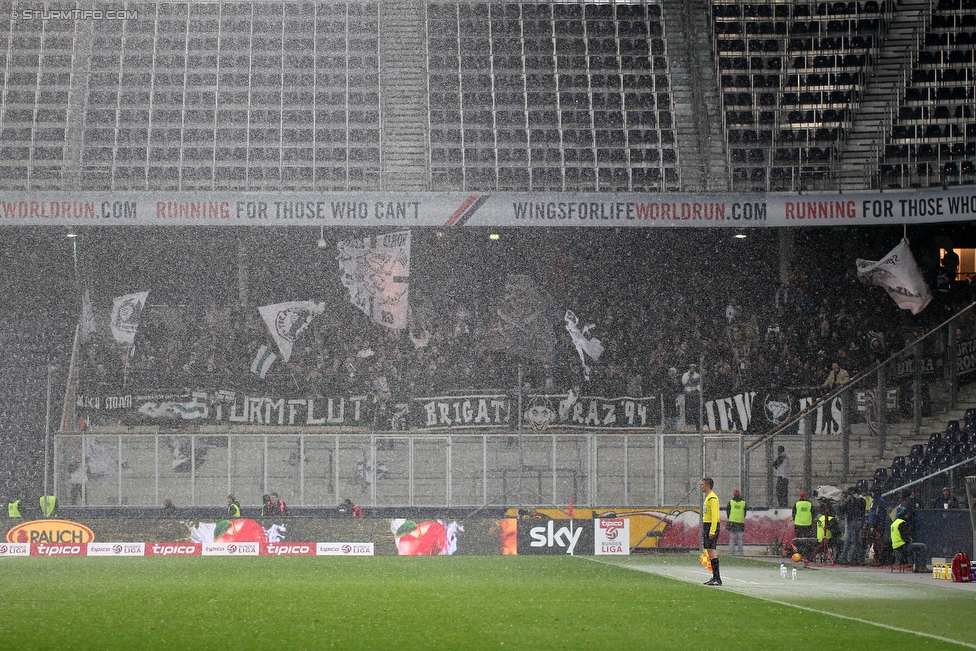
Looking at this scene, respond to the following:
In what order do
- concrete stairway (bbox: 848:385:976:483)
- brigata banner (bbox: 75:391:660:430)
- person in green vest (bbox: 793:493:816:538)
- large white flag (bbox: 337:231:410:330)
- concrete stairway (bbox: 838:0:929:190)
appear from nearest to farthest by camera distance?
person in green vest (bbox: 793:493:816:538) → concrete stairway (bbox: 848:385:976:483) → brigata banner (bbox: 75:391:660:430) → large white flag (bbox: 337:231:410:330) → concrete stairway (bbox: 838:0:929:190)

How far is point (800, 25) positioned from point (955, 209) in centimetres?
930

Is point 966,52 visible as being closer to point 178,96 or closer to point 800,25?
point 800,25

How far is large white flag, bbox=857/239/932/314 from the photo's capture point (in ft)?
111

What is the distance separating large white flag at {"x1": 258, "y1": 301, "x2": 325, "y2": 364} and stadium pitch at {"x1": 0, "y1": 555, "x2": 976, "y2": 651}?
40.5ft

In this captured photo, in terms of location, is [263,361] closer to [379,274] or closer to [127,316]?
[379,274]

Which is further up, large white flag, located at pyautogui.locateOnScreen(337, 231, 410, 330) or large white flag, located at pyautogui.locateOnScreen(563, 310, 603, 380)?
large white flag, located at pyautogui.locateOnScreen(337, 231, 410, 330)

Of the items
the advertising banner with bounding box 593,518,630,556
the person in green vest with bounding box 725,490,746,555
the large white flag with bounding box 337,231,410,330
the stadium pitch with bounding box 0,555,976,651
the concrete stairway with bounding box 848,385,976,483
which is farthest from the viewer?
the large white flag with bounding box 337,231,410,330

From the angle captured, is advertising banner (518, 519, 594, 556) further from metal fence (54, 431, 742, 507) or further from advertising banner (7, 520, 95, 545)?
advertising banner (7, 520, 95, 545)

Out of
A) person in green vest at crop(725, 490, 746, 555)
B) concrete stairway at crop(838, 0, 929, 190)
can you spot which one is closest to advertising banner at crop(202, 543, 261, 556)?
person in green vest at crop(725, 490, 746, 555)

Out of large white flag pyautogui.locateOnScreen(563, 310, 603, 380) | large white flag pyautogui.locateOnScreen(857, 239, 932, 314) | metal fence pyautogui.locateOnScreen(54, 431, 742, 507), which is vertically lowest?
metal fence pyautogui.locateOnScreen(54, 431, 742, 507)

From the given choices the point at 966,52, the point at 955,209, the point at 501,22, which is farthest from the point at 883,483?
the point at 501,22

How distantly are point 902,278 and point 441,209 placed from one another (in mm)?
12932

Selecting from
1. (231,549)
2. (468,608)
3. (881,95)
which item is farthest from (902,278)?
(468,608)

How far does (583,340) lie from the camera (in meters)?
35.9
